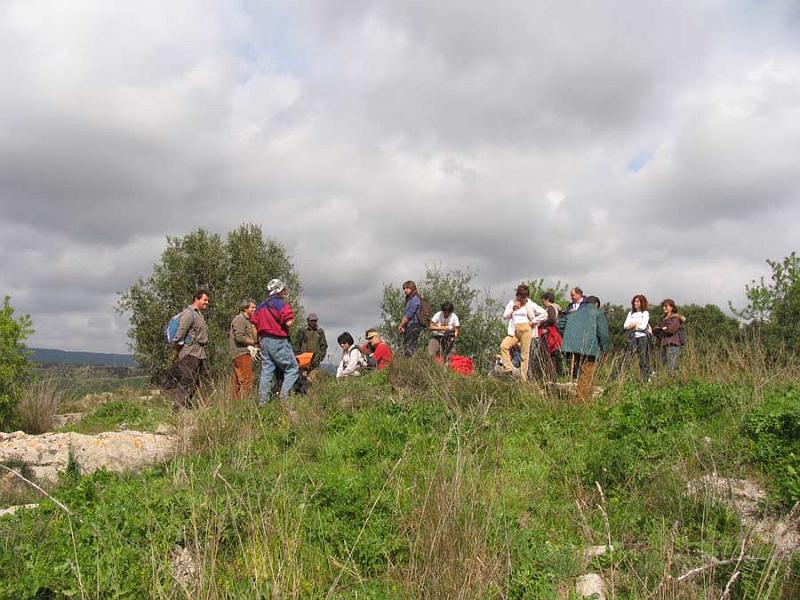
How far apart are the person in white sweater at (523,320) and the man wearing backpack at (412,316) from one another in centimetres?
161

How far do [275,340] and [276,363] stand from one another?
14.3 inches

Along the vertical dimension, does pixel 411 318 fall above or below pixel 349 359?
above

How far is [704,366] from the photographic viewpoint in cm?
885

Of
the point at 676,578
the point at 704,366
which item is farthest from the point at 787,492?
the point at 704,366

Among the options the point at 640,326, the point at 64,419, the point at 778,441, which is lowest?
the point at 64,419

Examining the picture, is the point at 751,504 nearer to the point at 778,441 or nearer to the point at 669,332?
the point at 778,441

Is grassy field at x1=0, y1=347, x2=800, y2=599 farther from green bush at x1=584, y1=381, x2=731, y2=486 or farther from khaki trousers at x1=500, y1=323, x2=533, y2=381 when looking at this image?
khaki trousers at x1=500, y1=323, x2=533, y2=381

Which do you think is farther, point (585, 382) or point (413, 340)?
point (413, 340)

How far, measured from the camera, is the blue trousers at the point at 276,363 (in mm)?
9031

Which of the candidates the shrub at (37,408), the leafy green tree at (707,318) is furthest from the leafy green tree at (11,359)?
the leafy green tree at (707,318)

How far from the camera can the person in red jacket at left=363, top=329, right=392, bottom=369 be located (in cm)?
1236

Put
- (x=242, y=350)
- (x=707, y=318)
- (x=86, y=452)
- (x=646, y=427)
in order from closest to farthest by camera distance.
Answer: (x=646, y=427) → (x=86, y=452) → (x=242, y=350) → (x=707, y=318)

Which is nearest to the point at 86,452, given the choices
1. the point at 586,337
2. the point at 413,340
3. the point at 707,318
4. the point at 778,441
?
the point at 586,337

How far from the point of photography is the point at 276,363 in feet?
30.1
